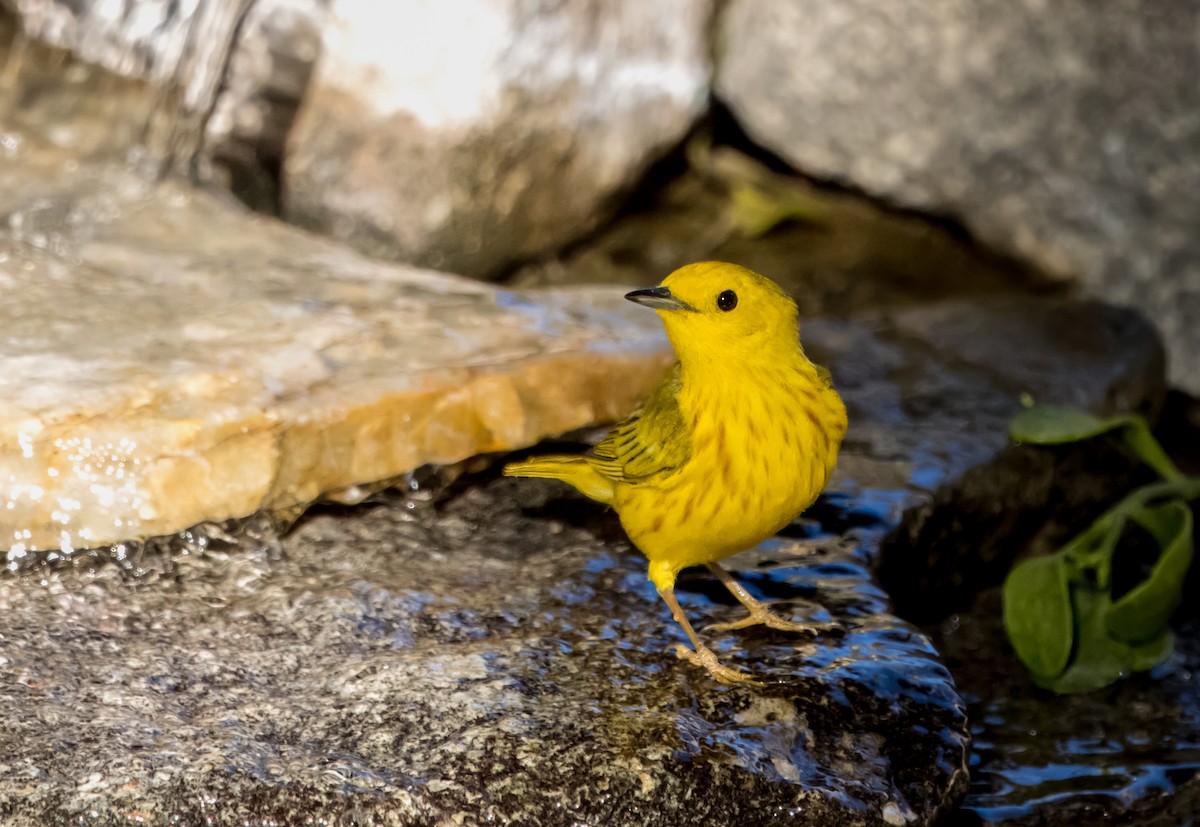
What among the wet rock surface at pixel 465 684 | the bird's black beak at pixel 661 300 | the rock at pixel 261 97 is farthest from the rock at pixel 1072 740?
the rock at pixel 261 97

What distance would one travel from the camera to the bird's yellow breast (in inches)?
119

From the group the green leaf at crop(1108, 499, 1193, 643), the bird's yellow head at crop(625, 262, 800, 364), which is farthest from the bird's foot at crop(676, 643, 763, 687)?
the green leaf at crop(1108, 499, 1193, 643)

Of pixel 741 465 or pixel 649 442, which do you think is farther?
pixel 649 442

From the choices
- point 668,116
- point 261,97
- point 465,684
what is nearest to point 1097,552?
point 465,684

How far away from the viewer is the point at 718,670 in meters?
3.08

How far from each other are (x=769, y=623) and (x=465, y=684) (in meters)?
0.76

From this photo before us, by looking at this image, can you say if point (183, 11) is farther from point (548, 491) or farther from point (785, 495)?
point (785, 495)

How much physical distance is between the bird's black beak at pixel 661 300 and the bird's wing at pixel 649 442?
0.75 feet

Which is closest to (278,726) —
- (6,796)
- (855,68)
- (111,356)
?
(6,796)

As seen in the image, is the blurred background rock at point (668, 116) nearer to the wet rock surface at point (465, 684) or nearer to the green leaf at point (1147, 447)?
the green leaf at point (1147, 447)

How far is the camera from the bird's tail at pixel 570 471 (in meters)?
3.53

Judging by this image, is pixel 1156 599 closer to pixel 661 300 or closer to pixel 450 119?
pixel 661 300

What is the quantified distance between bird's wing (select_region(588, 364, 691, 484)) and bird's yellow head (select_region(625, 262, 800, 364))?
0.17m

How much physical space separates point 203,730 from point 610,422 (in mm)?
1704
